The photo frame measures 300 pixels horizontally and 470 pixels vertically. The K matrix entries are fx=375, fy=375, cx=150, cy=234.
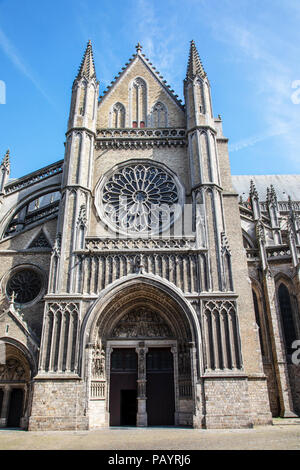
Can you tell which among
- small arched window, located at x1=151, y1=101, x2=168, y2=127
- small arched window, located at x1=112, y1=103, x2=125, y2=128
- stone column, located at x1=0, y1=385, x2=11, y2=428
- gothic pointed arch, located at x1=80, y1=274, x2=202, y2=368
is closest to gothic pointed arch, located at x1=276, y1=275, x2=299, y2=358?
gothic pointed arch, located at x1=80, y1=274, x2=202, y2=368

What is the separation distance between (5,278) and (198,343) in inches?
339

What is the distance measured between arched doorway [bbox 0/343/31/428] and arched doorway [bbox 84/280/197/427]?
2972 millimetres

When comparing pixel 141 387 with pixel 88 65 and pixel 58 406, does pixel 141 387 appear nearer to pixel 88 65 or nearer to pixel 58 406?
pixel 58 406

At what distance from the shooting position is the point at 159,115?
2089 centimetres

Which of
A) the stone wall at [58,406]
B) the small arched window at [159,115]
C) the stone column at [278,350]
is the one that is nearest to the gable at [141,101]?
the small arched window at [159,115]

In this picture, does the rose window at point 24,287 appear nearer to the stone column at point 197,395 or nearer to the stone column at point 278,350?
the stone column at point 197,395

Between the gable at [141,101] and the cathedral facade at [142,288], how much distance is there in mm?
230

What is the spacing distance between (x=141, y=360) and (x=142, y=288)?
2833 mm

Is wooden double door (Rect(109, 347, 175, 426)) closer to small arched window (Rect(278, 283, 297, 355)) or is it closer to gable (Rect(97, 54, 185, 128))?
small arched window (Rect(278, 283, 297, 355))

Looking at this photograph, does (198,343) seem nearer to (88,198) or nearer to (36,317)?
(36,317)

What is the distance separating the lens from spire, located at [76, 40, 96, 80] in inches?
790

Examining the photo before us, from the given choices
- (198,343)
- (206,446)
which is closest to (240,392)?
(198,343)
